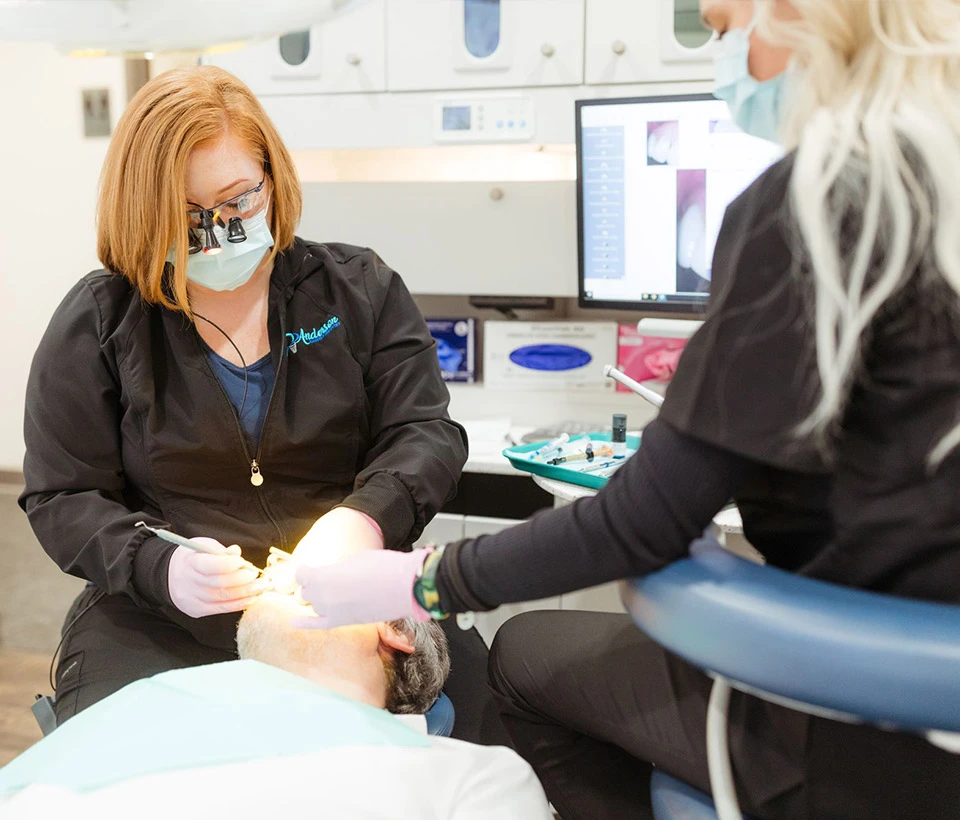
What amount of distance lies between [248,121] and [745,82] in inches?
31.1

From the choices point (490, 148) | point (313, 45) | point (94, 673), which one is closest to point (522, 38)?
point (490, 148)

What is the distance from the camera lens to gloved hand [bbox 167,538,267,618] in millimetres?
1244

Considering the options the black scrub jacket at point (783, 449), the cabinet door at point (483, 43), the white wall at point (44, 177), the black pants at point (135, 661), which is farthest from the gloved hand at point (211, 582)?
the white wall at point (44, 177)

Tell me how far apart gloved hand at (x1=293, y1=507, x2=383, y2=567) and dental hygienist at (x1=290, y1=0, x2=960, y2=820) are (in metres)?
0.30

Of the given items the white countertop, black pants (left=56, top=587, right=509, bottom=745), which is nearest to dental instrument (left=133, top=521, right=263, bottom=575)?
black pants (left=56, top=587, right=509, bottom=745)

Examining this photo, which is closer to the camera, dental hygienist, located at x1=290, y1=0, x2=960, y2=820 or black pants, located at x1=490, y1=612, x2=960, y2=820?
dental hygienist, located at x1=290, y1=0, x2=960, y2=820

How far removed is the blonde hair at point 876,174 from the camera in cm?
70

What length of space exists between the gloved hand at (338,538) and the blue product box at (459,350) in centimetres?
109

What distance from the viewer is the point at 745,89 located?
98 cm

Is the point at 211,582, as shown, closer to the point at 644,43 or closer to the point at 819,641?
the point at 819,641

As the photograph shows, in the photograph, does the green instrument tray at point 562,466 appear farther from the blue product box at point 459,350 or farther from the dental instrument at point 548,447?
the blue product box at point 459,350

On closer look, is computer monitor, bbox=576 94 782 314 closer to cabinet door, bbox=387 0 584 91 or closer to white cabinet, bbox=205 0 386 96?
cabinet door, bbox=387 0 584 91

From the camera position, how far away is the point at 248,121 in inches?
56.3

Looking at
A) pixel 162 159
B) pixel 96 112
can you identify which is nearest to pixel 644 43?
pixel 162 159
